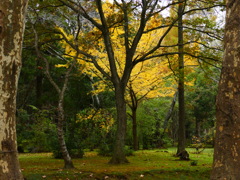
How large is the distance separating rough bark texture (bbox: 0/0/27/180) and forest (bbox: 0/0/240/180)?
0.01 m

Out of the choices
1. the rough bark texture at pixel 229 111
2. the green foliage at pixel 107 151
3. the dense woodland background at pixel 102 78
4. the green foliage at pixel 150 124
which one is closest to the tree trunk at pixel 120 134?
the dense woodland background at pixel 102 78

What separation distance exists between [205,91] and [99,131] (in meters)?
14.3

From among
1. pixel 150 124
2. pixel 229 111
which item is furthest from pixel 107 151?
pixel 229 111

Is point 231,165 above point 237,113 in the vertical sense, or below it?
below

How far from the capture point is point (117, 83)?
33.1 feet

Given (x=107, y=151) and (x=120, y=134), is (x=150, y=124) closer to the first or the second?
(x=107, y=151)

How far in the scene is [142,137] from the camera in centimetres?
2086

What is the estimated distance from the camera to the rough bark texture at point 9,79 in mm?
3369

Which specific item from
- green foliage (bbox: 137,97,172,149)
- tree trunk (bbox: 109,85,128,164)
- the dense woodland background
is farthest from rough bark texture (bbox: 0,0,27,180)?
green foliage (bbox: 137,97,172,149)

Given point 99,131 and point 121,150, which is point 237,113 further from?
point 99,131

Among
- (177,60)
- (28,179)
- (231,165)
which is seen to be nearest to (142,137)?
(177,60)

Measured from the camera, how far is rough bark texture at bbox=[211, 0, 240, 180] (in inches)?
137

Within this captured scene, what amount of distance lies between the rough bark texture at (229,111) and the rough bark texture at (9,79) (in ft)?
8.14

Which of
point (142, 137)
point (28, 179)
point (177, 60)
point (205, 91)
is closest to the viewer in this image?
point (28, 179)
